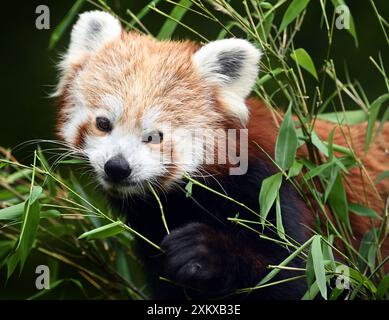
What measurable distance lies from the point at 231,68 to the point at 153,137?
0.36 meters

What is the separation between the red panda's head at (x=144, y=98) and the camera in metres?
2.52

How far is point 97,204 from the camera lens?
3137 millimetres

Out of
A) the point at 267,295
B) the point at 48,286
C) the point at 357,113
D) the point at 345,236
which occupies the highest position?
the point at 357,113

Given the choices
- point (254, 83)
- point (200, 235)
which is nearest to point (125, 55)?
point (254, 83)

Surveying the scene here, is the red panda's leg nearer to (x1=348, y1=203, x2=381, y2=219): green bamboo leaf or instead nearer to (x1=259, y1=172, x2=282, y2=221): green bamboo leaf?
(x1=259, y1=172, x2=282, y2=221): green bamboo leaf

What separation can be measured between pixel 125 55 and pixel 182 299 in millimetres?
787

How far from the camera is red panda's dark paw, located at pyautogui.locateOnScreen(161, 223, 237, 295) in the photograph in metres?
2.52

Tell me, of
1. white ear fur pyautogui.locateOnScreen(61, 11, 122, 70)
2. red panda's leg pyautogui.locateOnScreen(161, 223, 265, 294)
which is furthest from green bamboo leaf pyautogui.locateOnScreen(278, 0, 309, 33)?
red panda's leg pyautogui.locateOnScreen(161, 223, 265, 294)

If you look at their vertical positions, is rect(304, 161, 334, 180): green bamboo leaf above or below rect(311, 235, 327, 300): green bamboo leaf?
above

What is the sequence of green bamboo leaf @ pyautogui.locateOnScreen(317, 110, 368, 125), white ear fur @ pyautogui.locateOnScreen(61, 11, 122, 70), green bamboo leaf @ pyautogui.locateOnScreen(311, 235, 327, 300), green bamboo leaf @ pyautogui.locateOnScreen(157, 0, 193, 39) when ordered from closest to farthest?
1. green bamboo leaf @ pyautogui.locateOnScreen(311, 235, 327, 300)
2. green bamboo leaf @ pyautogui.locateOnScreen(157, 0, 193, 39)
3. white ear fur @ pyautogui.locateOnScreen(61, 11, 122, 70)
4. green bamboo leaf @ pyautogui.locateOnScreen(317, 110, 368, 125)

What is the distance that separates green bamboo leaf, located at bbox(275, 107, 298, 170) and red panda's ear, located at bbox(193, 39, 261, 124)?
30 cm

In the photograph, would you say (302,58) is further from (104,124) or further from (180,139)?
(104,124)

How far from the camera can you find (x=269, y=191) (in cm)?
246
